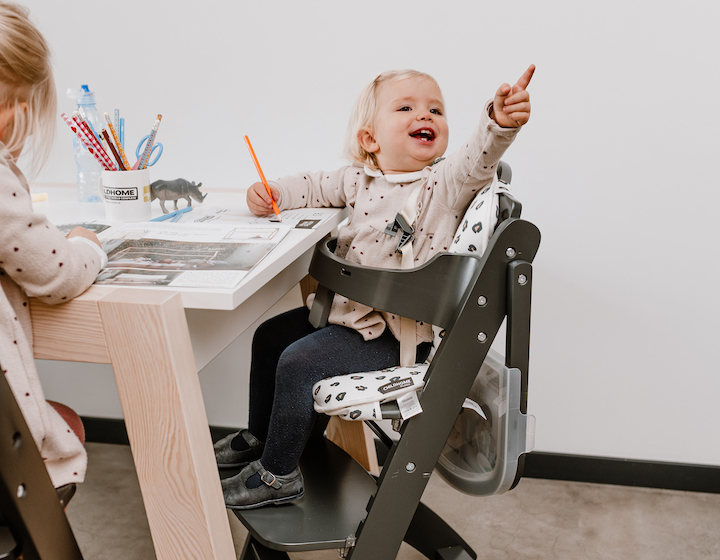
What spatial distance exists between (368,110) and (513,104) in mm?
416

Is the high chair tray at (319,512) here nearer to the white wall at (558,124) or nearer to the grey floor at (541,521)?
the grey floor at (541,521)

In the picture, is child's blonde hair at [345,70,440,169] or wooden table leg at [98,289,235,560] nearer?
wooden table leg at [98,289,235,560]

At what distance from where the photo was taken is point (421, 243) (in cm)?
103

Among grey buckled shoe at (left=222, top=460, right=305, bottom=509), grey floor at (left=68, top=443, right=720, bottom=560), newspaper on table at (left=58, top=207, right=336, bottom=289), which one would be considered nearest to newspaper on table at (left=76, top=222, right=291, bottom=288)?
newspaper on table at (left=58, top=207, right=336, bottom=289)

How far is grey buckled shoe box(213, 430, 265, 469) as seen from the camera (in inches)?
43.5

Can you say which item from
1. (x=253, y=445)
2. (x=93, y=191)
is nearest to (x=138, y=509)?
(x=253, y=445)

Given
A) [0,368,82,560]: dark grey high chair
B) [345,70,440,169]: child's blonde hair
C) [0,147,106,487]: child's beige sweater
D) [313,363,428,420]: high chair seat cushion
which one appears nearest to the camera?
[0,368,82,560]: dark grey high chair

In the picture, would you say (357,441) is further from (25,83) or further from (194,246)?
(25,83)

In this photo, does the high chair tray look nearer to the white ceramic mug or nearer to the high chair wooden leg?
the high chair wooden leg

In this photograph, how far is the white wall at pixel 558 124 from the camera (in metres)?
1.35

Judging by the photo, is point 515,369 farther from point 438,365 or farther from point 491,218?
point 491,218

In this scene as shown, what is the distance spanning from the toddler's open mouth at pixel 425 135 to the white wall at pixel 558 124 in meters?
0.31

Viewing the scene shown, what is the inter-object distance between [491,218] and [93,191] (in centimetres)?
85

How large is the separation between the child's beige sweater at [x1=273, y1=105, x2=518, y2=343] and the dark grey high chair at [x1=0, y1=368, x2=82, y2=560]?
547 mm
